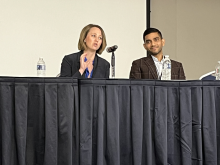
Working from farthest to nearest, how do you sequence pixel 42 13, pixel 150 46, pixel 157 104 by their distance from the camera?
pixel 42 13 → pixel 150 46 → pixel 157 104

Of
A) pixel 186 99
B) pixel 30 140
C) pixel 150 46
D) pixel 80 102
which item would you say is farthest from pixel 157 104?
pixel 150 46

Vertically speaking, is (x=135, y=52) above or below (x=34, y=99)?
above

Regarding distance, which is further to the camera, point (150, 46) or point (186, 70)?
point (186, 70)

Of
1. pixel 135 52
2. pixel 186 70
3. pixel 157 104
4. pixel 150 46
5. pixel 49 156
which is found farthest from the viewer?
pixel 186 70

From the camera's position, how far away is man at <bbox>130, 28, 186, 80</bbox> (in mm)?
2805

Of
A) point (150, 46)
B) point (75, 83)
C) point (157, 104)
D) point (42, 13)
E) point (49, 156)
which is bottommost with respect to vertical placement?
point (49, 156)

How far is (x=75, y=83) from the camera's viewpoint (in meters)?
1.84

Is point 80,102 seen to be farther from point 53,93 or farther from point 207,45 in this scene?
point 207,45

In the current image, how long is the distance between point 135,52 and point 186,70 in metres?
0.77

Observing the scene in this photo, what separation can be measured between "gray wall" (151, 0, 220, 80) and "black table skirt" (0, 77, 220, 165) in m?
2.43

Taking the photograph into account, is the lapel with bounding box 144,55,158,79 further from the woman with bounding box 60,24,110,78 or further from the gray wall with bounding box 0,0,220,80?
the gray wall with bounding box 0,0,220,80

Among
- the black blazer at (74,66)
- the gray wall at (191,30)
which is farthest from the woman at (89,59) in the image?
the gray wall at (191,30)

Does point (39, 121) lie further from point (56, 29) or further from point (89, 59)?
point (56, 29)

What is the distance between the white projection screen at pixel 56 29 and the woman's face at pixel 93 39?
129 centimetres
